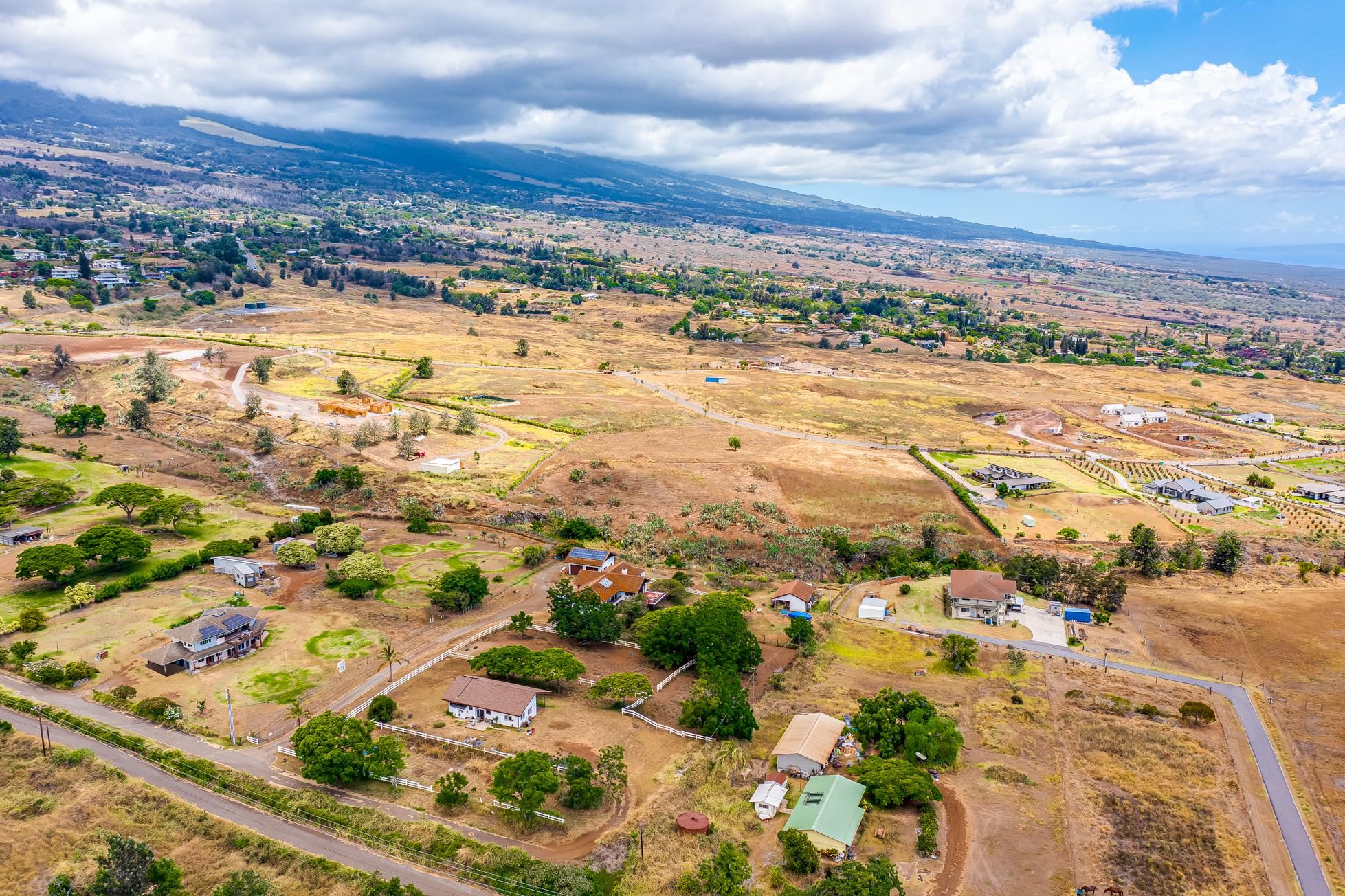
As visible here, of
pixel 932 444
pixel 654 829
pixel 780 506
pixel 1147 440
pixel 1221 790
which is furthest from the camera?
pixel 1147 440

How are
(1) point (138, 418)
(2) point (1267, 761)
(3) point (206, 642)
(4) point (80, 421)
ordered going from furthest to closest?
(1) point (138, 418) < (4) point (80, 421) < (3) point (206, 642) < (2) point (1267, 761)

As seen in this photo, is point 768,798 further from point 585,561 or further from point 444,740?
point 585,561

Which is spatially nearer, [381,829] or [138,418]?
[381,829]

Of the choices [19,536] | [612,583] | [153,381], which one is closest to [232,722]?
[612,583]

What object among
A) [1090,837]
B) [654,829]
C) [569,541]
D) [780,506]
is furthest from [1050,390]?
[654,829]

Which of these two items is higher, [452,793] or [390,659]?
[452,793]

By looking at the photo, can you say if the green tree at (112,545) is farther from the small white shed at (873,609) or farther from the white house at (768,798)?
the small white shed at (873,609)

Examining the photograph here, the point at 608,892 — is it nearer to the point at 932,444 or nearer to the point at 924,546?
the point at 924,546

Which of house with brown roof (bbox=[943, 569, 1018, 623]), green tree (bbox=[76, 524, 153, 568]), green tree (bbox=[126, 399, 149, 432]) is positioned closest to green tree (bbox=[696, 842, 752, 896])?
house with brown roof (bbox=[943, 569, 1018, 623])
